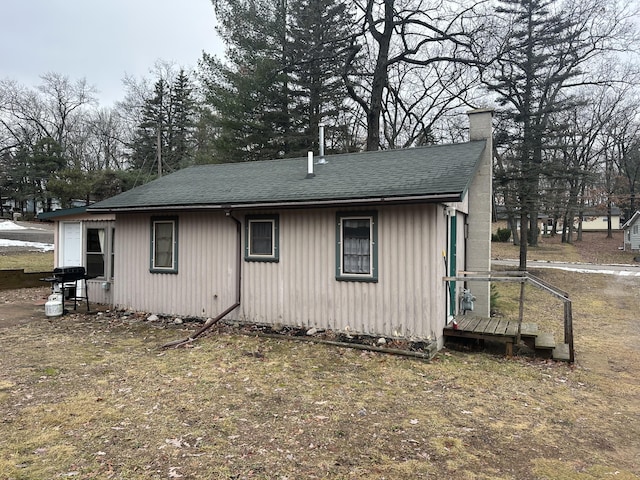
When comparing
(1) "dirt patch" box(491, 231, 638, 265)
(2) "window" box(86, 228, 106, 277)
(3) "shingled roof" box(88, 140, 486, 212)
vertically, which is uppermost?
(3) "shingled roof" box(88, 140, 486, 212)

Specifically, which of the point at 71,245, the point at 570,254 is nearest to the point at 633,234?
the point at 570,254

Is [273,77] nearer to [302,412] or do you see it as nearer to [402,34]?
[402,34]

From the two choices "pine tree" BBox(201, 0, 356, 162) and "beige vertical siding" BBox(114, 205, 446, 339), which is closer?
"beige vertical siding" BBox(114, 205, 446, 339)

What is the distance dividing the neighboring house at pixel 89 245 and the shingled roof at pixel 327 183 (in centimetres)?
106

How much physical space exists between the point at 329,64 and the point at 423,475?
55.9ft

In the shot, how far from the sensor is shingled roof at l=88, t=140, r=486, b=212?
6336mm

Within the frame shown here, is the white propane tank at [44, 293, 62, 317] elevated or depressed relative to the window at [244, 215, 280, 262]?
depressed

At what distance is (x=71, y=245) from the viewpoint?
419 inches

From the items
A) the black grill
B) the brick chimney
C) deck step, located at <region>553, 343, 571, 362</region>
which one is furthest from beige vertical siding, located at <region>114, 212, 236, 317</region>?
deck step, located at <region>553, 343, 571, 362</region>

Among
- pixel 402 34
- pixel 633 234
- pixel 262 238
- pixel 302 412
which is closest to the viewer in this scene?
pixel 302 412

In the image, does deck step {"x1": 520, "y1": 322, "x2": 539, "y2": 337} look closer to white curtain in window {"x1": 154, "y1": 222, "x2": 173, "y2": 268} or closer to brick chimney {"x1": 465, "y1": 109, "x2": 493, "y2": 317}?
brick chimney {"x1": 465, "y1": 109, "x2": 493, "y2": 317}

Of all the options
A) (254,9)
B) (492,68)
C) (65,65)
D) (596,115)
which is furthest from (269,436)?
(65,65)

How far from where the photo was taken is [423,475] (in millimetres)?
3127

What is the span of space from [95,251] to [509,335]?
975 centimetres
